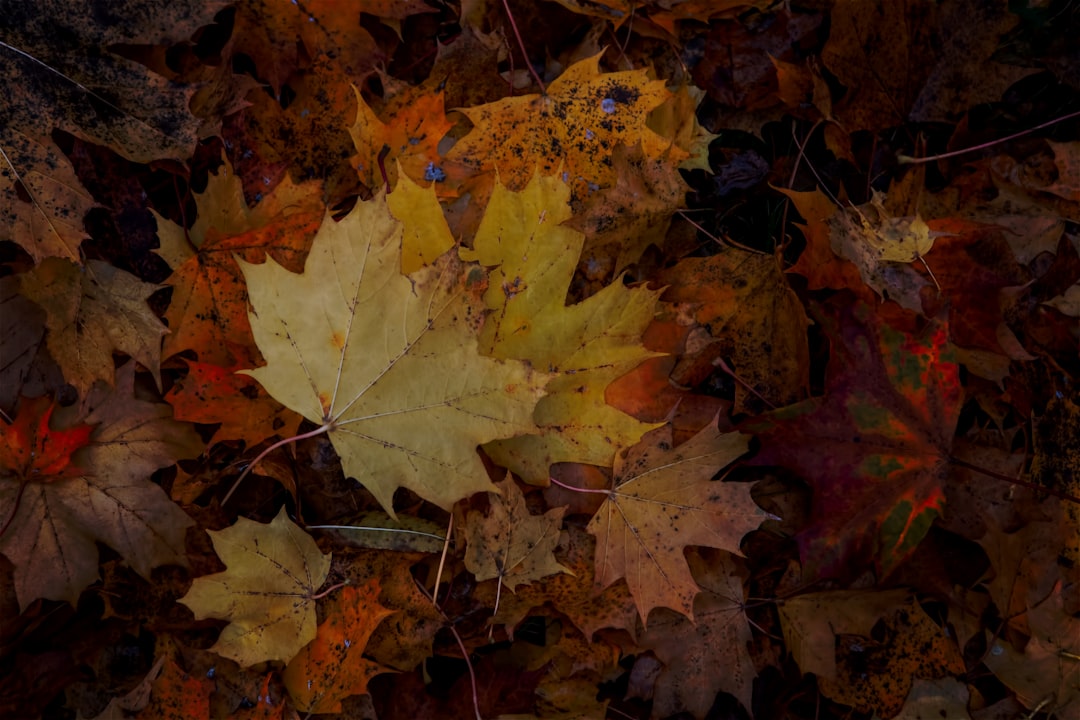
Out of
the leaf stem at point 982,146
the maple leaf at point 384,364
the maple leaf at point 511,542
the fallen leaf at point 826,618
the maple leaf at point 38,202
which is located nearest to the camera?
the maple leaf at point 384,364

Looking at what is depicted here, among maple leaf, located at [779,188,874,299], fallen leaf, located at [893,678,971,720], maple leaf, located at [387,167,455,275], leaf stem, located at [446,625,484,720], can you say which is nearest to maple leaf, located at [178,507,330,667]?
leaf stem, located at [446,625,484,720]

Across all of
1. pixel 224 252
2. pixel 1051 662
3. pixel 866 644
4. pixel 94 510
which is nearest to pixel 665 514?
pixel 866 644

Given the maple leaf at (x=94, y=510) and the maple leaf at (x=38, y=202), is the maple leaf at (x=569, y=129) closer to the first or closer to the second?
the maple leaf at (x=38, y=202)

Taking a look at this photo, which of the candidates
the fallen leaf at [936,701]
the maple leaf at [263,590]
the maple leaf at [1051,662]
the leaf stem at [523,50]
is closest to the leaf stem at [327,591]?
the maple leaf at [263,590]

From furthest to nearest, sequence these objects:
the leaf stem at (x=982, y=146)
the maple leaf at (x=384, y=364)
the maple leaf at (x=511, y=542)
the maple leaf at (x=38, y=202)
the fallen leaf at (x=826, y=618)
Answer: the leaf stem at (x=982, y=146) < the fallen leaf at (x=826, y=618) < the maple leaf at (x=511, y=542) < the maple leaf at (x=38, y=202) < the maple leaf at (x=384, y=364)

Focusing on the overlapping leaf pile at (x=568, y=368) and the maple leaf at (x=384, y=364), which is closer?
the maple leaf at (x=384, y=364)

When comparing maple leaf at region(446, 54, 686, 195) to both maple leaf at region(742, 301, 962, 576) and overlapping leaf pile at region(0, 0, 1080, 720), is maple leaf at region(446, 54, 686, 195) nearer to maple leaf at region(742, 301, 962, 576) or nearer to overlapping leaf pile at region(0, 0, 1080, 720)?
overlapping leaf pile at region(0, 0, 1080, 720)
